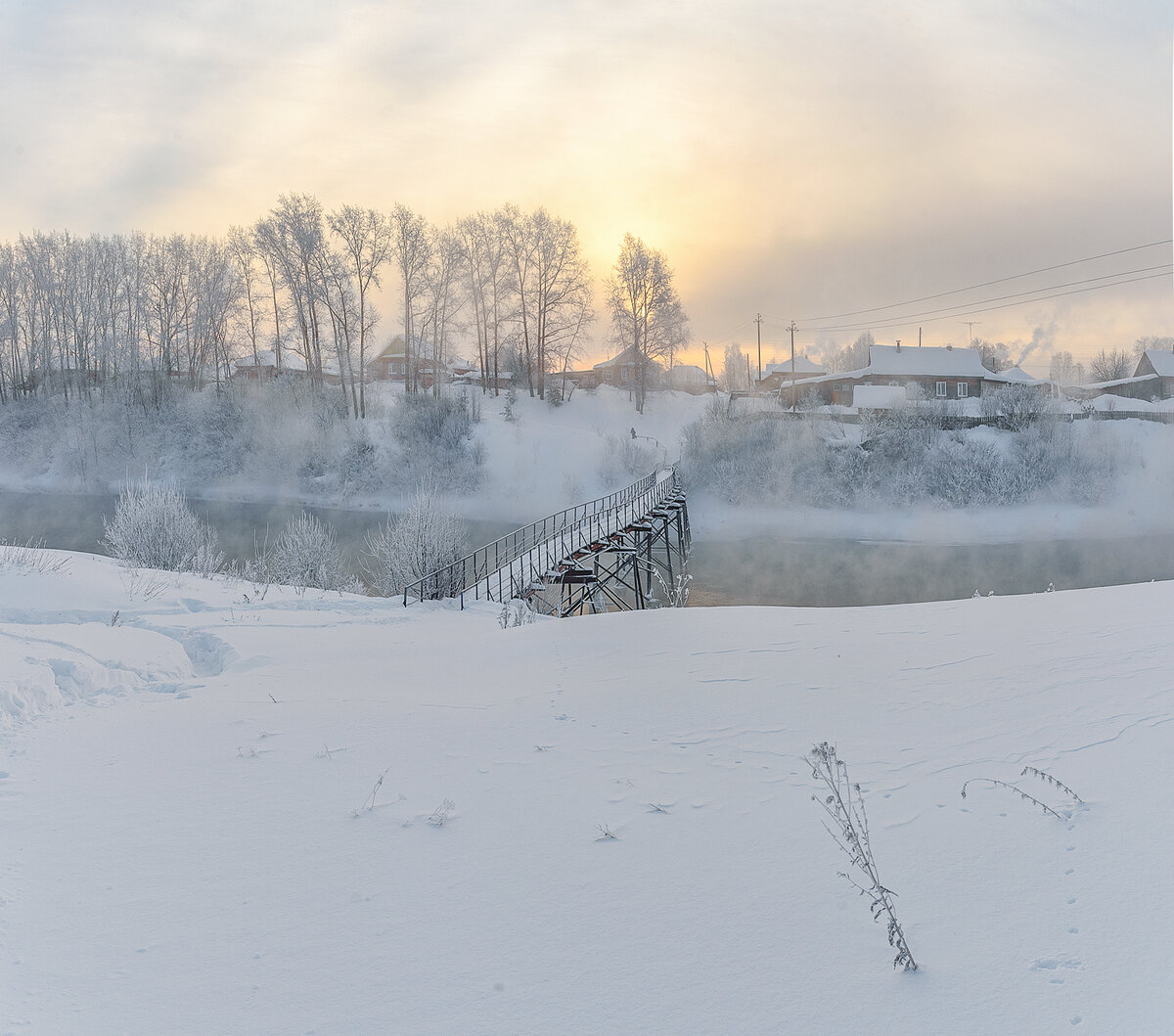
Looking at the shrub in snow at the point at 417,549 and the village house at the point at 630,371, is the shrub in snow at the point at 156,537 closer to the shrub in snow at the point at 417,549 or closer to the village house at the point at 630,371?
the shrub in snow at the point at 417,549

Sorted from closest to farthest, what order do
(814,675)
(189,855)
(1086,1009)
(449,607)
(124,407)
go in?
(1086,1009) → (189,855) → (814,675) → (449,607) → (124,407)

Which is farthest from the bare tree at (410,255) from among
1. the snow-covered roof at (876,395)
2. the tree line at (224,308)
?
the snow-covered roof at (876,395)

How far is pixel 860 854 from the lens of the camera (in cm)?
317

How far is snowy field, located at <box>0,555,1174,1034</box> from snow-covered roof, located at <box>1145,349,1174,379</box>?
67992 mm

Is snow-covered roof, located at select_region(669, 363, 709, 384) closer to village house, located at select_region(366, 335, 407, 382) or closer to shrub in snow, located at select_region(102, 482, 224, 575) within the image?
village house, located at select_region(366, 335, 407, 382)

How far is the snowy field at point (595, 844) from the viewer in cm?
282

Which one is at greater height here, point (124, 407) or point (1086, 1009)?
point (124, 407)

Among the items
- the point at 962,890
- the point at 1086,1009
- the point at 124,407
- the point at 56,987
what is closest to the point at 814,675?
the point at 962,890

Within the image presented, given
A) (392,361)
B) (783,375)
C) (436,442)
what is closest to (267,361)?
(392,361)

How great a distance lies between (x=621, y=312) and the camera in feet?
190

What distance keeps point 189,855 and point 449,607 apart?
9605mm

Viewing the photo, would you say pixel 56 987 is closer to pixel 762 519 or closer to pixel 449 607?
pixel 449 607

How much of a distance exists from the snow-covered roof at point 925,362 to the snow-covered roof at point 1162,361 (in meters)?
12.2

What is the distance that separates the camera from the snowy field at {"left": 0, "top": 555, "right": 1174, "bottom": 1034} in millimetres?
2818
